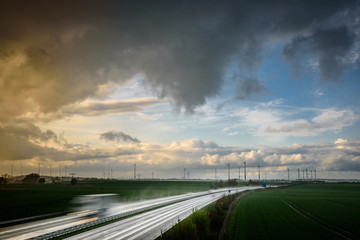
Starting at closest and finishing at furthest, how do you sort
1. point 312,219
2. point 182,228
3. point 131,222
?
point 182,228, point 131,222, point 312,219

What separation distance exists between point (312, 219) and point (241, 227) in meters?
13.4

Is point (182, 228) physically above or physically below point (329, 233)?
above

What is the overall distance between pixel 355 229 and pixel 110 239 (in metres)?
26.1

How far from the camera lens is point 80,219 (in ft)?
113

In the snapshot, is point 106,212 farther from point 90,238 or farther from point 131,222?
point 90,238

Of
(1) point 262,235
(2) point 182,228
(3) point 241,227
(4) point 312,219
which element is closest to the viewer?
(2) point 182,228

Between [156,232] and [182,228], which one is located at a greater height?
[182,228]

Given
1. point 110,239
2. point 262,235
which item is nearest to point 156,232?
point 110,239

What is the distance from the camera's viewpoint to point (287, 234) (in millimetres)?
26781

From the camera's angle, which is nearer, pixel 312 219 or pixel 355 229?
pixel 355 229

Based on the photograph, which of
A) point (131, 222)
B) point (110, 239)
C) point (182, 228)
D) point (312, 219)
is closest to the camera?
point (182, 228)

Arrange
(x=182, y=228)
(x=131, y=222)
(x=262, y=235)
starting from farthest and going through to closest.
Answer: (x=131, y=222) → (x=262, y=235) → (x=182, y=228)

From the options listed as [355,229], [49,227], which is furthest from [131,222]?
[355,229]

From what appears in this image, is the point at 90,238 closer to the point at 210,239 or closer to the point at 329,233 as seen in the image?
the point at 210,239
